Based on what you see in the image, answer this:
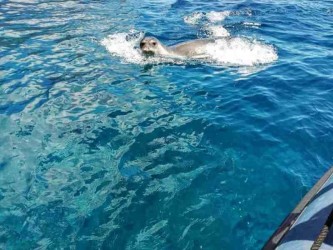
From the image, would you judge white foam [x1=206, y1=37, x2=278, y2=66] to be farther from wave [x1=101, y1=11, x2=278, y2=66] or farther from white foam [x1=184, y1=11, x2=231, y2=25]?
white foam [x1=184, y1=11, x2=231, y2=25]

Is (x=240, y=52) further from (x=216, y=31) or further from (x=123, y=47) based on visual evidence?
(x=123, y=47)

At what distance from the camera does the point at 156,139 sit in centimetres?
722

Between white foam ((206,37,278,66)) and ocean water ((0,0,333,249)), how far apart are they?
0.05m

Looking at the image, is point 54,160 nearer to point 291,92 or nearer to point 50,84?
point 50,84

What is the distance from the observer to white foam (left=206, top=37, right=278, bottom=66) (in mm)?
11266

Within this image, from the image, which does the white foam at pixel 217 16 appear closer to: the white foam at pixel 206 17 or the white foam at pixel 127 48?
the white foam at pixel 206 17

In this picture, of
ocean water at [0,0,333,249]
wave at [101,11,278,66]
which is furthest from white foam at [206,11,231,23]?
ocean water at [0,0,333,249]

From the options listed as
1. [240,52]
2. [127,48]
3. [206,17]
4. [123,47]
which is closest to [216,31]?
[206,17]

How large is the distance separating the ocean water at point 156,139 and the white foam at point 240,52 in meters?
0.05

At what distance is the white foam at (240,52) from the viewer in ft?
37.0

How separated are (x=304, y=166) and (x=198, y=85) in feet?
12.9

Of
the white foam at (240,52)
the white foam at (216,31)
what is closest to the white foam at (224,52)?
the white foam at (240,52)

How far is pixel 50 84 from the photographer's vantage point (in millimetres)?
9820

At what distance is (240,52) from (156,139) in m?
5.88
